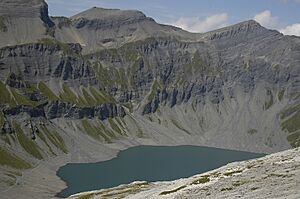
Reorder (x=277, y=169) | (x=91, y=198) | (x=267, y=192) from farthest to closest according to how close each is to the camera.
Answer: (x=91, y=198), (x=277, y=169), (x=267, y=192)

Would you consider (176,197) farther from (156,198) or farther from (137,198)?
(137,198)

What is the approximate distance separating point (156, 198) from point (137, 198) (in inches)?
380

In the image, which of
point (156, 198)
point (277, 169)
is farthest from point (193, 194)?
point (277, 169)

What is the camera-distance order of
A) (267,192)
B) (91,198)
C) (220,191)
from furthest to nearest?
(91,198), (220,191), (267,192)

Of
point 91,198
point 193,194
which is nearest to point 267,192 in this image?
point 193,194

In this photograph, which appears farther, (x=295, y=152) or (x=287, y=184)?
(x=295, y=152)

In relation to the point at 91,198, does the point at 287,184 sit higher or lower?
higher

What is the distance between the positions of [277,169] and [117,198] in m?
34.0

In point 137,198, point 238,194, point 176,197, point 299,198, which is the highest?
point 299,198

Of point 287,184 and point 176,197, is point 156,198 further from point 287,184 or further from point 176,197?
point 287,184

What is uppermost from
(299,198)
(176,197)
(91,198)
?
(299,198)

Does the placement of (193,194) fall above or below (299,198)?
below

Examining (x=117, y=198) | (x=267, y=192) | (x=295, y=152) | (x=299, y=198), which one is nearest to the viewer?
(x=299, y=198)

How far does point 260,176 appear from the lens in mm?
52688
